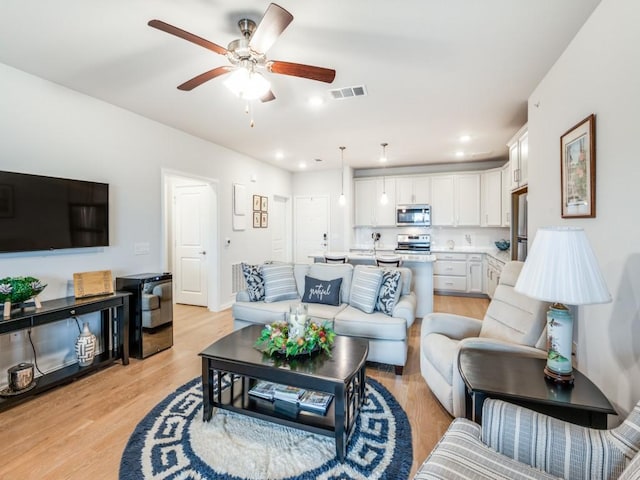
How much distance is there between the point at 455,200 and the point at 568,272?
5.26 metres

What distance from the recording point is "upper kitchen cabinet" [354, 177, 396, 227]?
6.78m

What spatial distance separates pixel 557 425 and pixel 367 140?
424 cm

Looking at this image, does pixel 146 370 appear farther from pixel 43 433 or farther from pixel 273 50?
pixel 273 50

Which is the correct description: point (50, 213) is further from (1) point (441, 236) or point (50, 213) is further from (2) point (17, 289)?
(1) point (441, 236)

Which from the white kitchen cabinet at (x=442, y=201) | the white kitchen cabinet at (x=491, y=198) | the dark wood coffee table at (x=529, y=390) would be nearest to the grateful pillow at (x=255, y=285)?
the dark wood coffee table at (x=529, y=390)

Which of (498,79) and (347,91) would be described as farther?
(347,91)

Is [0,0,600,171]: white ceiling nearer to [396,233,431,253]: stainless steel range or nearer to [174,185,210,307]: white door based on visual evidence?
[174,185,210,307]: white door

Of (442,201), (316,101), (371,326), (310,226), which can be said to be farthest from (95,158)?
(442,201)

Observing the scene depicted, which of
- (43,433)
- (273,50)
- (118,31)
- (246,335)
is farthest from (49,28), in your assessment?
(43,433)

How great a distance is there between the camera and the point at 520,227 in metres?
3.97

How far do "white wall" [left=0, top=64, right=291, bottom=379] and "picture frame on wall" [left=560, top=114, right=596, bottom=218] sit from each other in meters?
4.18

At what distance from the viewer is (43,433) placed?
207 cm

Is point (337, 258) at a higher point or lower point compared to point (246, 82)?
lower

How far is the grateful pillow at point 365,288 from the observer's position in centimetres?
317
